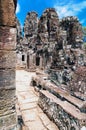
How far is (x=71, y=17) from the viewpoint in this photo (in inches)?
1377

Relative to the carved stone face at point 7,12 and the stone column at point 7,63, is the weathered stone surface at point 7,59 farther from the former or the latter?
the carved stone face at point 7,12

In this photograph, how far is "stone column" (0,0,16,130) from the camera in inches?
105

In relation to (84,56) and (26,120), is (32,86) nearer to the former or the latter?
(26,120)

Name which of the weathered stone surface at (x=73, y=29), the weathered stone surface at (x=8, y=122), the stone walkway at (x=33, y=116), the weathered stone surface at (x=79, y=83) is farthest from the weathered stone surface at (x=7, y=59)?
the weathered stone surface at (x=73, y=29)

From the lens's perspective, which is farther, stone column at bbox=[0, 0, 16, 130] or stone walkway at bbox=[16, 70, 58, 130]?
stone walkway at bbox=[16, 70, 58, 130]

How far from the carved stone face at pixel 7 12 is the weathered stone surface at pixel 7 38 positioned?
0.09m

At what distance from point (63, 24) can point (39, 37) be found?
6370 mm

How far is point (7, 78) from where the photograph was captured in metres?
2.77

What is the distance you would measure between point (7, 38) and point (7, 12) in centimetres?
39

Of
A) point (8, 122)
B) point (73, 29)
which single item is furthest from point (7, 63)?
point (73, 29)

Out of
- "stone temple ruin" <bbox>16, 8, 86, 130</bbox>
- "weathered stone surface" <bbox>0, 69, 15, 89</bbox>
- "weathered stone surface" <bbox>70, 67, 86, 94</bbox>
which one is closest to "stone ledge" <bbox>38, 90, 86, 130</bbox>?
"stone temple ruin" <bbox>16, 8, 86, 130</bbox>

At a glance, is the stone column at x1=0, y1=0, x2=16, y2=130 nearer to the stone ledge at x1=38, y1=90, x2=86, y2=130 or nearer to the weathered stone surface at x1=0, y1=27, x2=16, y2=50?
the weathered stone surface at x1=0, y1=27, x2=16, y2=50

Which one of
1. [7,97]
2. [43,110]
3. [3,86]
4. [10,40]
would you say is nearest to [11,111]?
[7,97]

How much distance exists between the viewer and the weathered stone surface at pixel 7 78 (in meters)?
2.73
